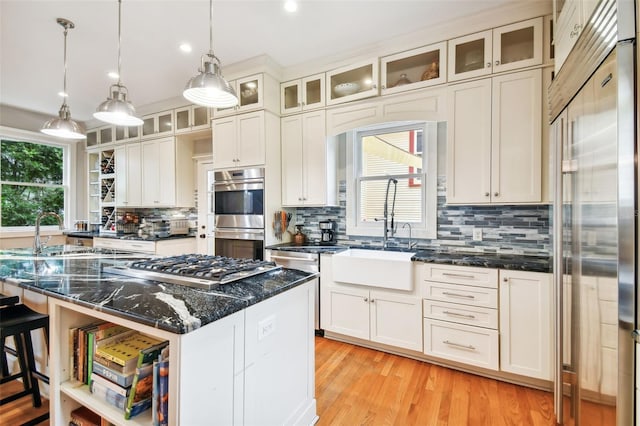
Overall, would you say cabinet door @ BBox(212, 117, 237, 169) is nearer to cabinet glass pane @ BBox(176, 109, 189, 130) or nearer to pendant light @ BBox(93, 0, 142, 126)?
cabinet glass pane @ BBox(176, 109, 189, 130)

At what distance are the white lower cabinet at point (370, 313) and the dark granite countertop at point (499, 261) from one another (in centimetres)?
37

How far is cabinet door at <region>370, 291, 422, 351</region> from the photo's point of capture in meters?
2.37

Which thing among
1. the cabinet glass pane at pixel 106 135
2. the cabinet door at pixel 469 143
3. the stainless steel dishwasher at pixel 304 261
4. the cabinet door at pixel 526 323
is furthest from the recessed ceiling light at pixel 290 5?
the cabinet glass pane at pixel 106 135

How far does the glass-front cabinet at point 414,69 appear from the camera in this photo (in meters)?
2.53

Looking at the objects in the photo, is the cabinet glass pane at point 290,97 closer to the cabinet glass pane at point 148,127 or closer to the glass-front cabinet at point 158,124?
the glass-front cabinet at point 158,124

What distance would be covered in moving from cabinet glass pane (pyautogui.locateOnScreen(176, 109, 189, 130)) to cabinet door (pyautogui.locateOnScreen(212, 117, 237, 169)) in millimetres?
910

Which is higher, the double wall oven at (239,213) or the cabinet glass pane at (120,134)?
the cabinet glass pane at (120,134)

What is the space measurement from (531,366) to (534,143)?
1625 mm

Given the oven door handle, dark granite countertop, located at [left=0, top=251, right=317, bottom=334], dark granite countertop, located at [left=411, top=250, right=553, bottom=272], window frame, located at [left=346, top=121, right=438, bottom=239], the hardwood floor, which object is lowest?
the hardwood floor

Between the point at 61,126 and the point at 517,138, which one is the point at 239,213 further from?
the point at 517,138

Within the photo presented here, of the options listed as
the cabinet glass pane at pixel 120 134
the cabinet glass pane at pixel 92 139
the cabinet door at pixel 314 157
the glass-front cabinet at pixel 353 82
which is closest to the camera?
the glass-front cabinet at pixel 353 82

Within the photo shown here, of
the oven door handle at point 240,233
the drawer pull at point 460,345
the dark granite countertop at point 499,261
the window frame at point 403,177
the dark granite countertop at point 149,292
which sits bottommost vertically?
the drawer pull at point 460,345

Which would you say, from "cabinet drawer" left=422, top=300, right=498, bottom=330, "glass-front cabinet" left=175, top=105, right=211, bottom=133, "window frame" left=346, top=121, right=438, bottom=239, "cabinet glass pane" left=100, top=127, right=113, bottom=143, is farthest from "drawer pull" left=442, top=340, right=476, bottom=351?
"cabinet glass pane" left=100, top=127, right=113, bottom=143

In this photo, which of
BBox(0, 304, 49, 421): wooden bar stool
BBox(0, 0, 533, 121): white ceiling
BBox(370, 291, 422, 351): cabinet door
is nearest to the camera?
BBox(0, 304, 49, 421): wooden bar stool
